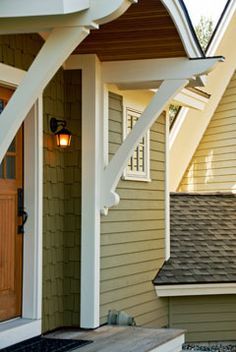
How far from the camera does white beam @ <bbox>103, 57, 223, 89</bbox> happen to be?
624 centimetres

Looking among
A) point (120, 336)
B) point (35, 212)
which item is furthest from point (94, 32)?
point (120, 336)

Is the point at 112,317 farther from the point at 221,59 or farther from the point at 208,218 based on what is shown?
the point at 208,218

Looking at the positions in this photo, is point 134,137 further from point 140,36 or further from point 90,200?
point 140,36

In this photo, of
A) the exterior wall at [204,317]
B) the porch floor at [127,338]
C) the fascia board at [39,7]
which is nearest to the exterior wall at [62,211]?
the porch floor at [127,338]

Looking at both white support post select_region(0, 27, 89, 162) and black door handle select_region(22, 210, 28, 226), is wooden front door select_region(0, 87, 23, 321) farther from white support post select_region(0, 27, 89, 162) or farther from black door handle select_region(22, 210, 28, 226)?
white support post select_region(0, 27, 89, 162)


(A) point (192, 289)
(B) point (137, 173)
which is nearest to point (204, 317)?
(A) point (192, 289)

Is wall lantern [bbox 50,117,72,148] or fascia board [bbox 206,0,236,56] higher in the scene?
fascia board [bbox 206,0,236,56]

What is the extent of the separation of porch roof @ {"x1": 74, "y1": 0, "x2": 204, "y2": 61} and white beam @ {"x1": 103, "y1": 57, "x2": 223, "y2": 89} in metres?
0.06

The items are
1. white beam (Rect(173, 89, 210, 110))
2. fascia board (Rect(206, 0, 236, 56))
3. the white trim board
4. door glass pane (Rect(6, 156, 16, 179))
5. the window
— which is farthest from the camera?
fascia board (Rect(206, 0, 236, 56))

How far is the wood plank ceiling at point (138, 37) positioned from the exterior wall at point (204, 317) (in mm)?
3148

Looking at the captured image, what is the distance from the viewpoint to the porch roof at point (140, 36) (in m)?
5.50

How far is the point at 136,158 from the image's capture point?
309 inches

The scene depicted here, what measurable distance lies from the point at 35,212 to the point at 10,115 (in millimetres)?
1473

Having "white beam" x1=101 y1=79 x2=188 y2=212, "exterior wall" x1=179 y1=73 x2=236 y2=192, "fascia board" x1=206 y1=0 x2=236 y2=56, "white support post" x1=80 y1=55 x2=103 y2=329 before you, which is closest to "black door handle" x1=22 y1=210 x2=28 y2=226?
"white support post" x1=80 y1=55 x2=103 y2=329
